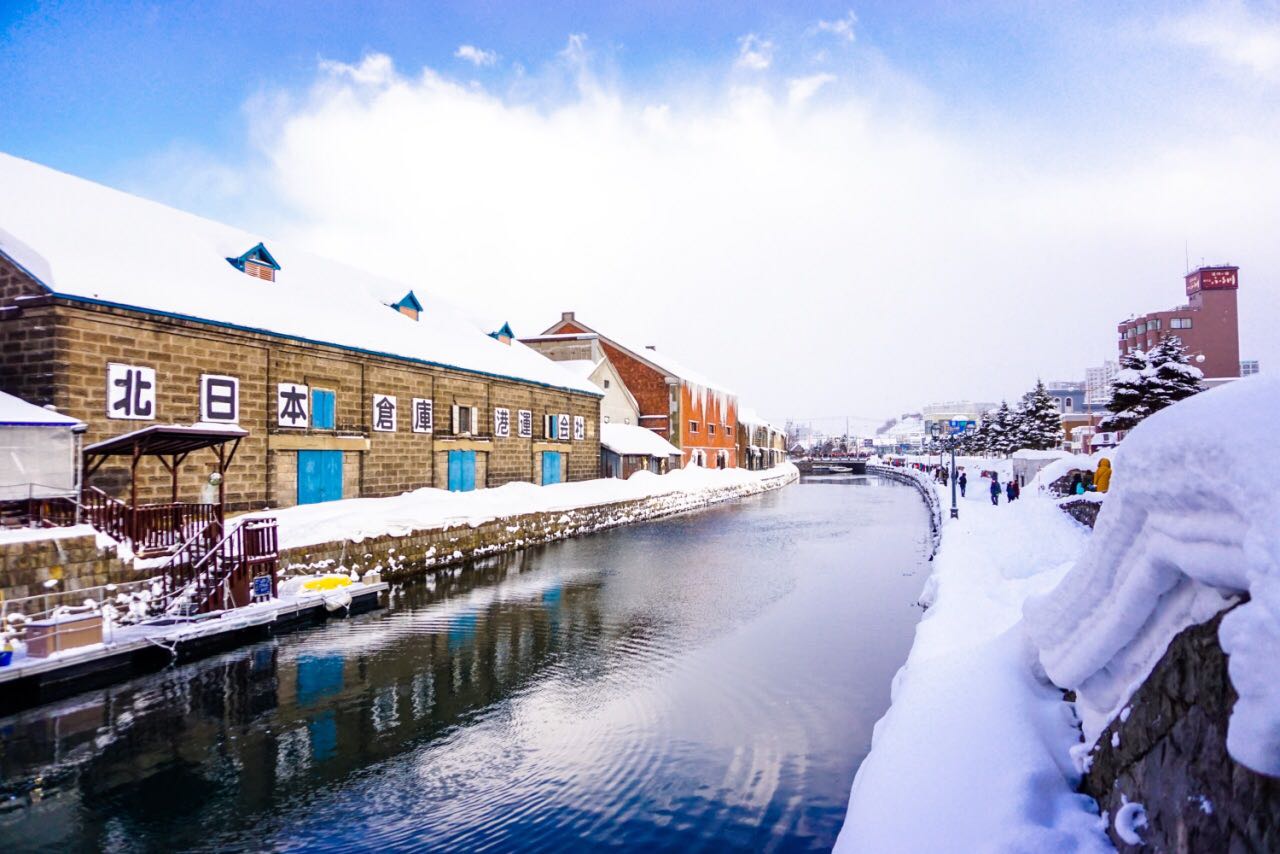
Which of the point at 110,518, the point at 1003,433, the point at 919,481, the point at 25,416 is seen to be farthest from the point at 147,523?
the point at 1003,433

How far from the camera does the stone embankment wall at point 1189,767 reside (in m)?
2.91

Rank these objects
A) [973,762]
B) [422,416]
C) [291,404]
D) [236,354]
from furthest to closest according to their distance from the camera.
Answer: [422,416] → [291,404] → [236,354] → [973,762]

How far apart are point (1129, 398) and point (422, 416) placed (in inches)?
1178

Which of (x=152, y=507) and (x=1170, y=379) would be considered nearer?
(x=152, y=507)

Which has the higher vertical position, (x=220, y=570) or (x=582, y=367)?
(x=582, y=367)

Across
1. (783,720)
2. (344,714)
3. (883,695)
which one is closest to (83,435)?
(344,714)

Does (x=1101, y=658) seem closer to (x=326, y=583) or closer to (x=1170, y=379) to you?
(x=326, y=583)

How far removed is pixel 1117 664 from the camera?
4430 mm

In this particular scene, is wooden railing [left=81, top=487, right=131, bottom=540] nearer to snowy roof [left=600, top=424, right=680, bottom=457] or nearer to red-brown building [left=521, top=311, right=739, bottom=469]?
snowy roof [left=600, top=424, right=680, bottom=457]

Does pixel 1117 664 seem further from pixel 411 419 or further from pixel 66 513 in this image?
pixel 411 419

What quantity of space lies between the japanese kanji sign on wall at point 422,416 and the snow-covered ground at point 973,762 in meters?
20.5

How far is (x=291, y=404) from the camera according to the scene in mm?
20828

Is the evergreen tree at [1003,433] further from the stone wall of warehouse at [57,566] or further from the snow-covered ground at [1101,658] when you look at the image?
the stone wall of warehouse at [57,566]

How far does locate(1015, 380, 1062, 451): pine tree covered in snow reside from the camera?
6081 centimetres
